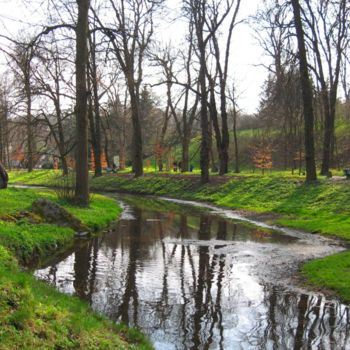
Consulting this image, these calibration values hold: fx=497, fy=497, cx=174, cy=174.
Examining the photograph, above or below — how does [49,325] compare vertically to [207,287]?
above

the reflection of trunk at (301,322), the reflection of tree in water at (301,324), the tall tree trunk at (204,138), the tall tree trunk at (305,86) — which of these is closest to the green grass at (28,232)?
the reflection of tree in water at (301,324)

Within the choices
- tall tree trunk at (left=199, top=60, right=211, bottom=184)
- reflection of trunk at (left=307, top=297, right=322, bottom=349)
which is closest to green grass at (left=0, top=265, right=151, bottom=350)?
reflection of trunk at (left=307, top=297, right=322, bottom=349)

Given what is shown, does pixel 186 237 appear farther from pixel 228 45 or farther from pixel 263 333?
pixel 228 45

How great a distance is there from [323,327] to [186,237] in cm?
906

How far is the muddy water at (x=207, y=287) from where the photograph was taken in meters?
7.30

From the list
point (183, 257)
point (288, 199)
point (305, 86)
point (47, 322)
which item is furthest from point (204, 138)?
point (47, 322)

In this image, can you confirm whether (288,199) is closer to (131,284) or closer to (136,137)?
(131,284)

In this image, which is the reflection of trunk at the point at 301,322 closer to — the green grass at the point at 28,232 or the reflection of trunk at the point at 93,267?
the reflection of trunk at the point at 93,267

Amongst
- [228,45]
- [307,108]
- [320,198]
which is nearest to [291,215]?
[320,198]

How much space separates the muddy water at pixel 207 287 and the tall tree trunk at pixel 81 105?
3.98 meters

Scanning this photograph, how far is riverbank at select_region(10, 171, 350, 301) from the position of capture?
11141mm

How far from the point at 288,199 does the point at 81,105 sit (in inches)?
436

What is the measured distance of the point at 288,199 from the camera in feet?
80.1

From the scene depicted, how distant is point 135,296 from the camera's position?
29.9 feet
